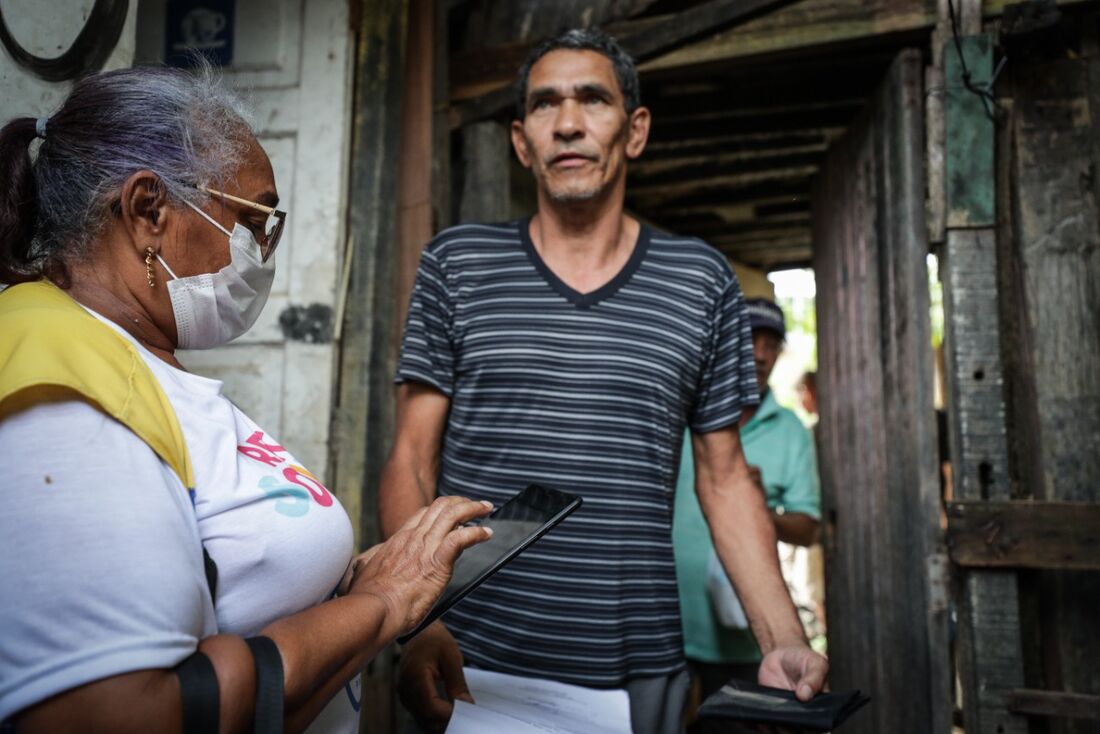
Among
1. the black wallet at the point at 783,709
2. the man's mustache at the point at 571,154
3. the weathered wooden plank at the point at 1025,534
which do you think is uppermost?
the man's mustache at the point at 571,154

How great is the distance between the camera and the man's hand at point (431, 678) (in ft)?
4.65

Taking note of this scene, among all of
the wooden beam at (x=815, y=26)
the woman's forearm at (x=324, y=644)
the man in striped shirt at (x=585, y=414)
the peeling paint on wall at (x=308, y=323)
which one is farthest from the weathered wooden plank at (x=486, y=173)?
the woman's forearm at (x=324, y=644)

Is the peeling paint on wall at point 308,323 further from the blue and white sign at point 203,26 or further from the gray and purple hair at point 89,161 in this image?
the gray and purple hair at point 89,161

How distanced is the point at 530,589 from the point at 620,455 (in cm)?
32

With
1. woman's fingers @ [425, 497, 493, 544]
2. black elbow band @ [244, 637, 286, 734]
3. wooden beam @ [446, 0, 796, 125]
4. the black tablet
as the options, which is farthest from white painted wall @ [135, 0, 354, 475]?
black elbow band @ [244, 637, 286, 734]

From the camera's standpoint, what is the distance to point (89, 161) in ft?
3.41

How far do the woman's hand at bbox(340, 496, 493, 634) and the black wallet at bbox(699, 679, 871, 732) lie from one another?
1.48 ft

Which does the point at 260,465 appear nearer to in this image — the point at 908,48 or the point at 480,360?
the point at 480,360

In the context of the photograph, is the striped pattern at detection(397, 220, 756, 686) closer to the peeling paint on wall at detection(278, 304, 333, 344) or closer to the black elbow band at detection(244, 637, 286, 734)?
the black elbow band at detection(244, 637, 286, 734)

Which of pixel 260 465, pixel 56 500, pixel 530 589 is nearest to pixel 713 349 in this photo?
pixel 530 589

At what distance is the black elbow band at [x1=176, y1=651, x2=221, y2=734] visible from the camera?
2.58ft

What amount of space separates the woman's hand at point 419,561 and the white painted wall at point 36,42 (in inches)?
50.3

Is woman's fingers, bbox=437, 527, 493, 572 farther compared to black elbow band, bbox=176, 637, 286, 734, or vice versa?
woman's fingers, bbox=437, 527, 493, 572

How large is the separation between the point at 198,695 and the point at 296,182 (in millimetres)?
2777
